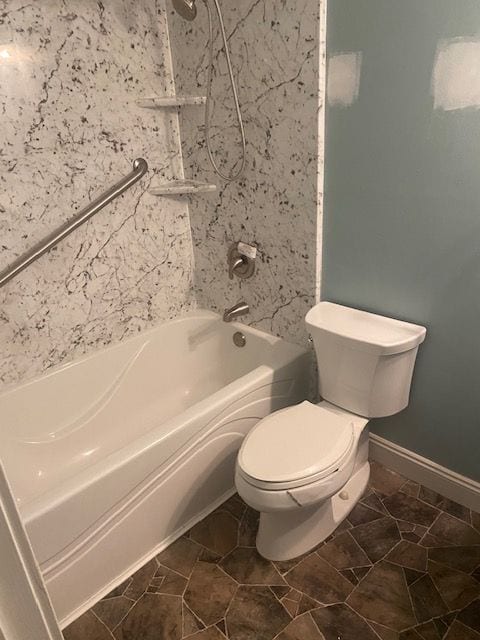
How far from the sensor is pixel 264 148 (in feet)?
5.78

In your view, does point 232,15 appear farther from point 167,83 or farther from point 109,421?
point 109,421

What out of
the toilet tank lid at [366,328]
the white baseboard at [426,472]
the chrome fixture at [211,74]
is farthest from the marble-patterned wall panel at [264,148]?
the white baseboard at [426,472]

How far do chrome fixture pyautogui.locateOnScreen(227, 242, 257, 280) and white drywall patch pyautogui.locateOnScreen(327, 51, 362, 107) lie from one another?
0.67 metres

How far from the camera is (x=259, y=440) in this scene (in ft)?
4.91

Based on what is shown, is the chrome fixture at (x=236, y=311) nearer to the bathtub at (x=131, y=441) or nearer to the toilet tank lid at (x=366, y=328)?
the bathtub at (x=131, y=441)

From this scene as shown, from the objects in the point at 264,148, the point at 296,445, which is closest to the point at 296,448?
the point at 296,445

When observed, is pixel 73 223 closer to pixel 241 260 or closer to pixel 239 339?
pixel 241 260

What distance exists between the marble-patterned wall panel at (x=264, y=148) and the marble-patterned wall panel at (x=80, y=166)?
0.50ft

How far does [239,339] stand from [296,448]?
2.64ft

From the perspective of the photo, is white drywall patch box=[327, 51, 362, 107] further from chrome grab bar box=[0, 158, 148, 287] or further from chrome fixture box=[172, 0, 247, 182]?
chrome grab bar box=[0, 158, 148, 287]

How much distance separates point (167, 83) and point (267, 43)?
22.8 inches

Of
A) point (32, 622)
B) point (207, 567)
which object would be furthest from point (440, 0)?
point (207, 567)

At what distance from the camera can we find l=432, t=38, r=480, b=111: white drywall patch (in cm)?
124

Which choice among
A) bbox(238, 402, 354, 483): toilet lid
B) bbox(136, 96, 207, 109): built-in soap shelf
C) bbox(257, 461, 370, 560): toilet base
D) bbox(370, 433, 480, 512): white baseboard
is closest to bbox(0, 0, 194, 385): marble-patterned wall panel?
bbox(136, 96, 207, 109): built-in soap shelf
